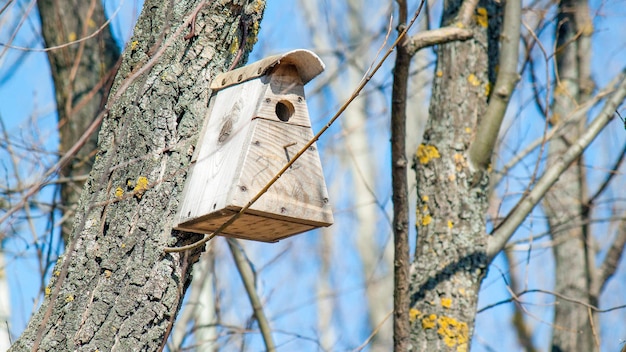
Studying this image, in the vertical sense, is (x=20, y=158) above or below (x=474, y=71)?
below

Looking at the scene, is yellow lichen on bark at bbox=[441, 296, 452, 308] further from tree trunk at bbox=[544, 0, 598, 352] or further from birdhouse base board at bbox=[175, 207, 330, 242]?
tree trunk at bbox=[544, 0, 598, 352]

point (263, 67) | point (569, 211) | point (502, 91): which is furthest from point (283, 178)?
point (569, 211)

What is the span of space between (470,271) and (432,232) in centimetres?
22

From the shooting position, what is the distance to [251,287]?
3.53 meters

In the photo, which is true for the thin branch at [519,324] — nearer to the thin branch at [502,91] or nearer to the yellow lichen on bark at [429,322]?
the thin branch at [502,91]

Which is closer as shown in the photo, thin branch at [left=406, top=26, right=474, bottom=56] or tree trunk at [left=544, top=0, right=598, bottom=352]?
thin branch at [left=406, top=26, right=474, bottom=56]

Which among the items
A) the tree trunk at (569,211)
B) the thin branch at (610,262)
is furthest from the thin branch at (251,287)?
the thin branch at (610,262)

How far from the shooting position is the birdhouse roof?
206cm

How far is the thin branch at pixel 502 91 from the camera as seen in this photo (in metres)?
3.11

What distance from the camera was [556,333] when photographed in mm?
4148

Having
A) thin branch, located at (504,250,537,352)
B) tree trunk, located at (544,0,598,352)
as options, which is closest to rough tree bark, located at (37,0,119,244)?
tree trunk, located at (544,0,598,352)

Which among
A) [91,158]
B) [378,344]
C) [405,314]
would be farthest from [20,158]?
[378,344]

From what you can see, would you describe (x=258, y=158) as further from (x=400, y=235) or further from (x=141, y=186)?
(x=400, y=235)

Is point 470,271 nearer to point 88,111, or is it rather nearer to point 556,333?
point 556,333
